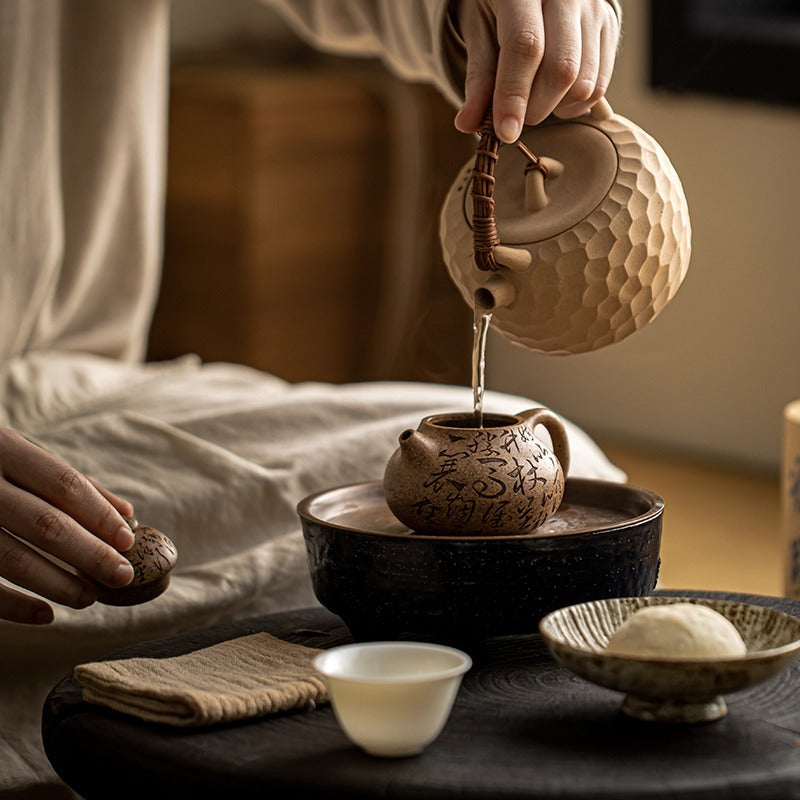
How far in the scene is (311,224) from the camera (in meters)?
3.25

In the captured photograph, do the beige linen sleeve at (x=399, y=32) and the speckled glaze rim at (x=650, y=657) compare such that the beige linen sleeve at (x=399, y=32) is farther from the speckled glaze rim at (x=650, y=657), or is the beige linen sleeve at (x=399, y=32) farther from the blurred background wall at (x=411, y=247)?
the blurred background wall at (x=411, y=247)

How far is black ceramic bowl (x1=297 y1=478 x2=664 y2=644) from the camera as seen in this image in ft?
3.29

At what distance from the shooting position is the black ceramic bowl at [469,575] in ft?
3.29

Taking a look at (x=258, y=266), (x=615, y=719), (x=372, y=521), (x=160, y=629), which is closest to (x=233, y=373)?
(x=160, y=629)

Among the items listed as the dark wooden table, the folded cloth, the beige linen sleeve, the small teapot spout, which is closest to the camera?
the dark wooden table

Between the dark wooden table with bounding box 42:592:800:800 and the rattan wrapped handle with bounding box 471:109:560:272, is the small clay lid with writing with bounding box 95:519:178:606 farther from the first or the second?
the rattan wrapped handle with bounding box 471:109:560:272

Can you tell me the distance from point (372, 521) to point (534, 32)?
0.39 meters

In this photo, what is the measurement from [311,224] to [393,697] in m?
2.50

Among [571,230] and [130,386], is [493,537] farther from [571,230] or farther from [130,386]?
[130,386]

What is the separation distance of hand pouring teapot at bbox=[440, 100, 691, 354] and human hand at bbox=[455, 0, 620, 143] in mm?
18

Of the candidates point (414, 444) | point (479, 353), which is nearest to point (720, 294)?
point (479, 353)

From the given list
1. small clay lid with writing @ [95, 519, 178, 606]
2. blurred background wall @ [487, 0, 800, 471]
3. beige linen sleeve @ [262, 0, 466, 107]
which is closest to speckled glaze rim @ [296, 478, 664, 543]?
small clay lid with writing @ [95, 519, 178, 606]

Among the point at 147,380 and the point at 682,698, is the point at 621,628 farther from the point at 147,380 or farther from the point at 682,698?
the point at 147,380

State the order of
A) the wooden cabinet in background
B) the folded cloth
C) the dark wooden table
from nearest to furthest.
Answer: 1. the dark wooden table
2. the folded cloth
3. the wooden cabinet in background
